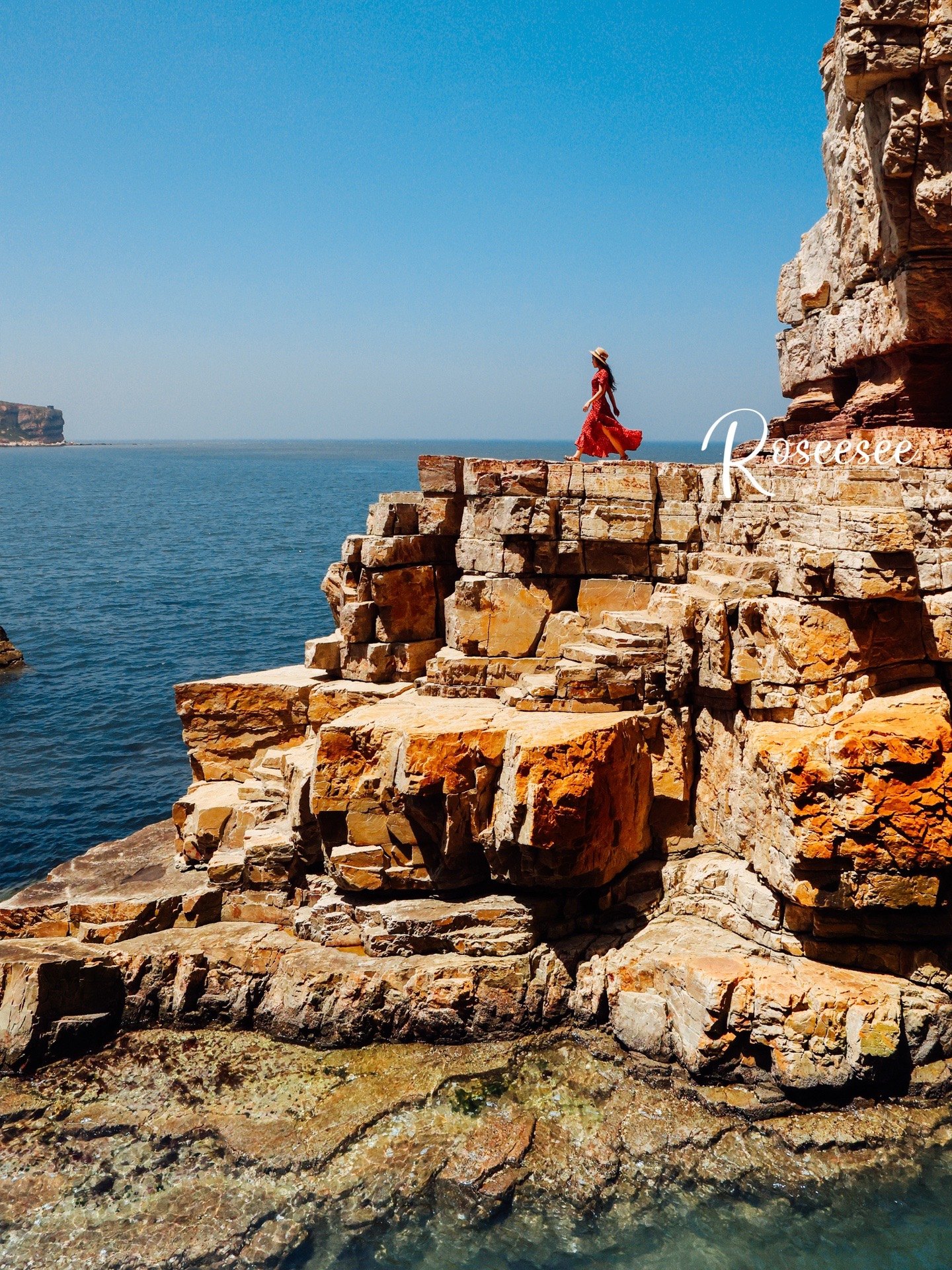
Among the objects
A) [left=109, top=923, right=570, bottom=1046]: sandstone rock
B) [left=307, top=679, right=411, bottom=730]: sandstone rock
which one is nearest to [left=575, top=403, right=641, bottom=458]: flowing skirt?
[left=307, top=679, right=411, bottom=730]: sandstone rock

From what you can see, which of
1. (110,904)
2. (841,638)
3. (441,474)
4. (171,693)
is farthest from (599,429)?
(171,693)

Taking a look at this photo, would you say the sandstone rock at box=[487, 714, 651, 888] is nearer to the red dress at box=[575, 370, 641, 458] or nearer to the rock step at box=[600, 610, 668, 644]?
the rock step at box=[600, 610, 668, 644]

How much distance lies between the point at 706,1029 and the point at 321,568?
166 feet

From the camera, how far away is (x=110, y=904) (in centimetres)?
1795

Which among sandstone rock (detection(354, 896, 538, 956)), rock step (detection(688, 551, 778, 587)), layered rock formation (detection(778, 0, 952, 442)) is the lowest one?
sandstone rock (detection(354, 896, 538, 956))

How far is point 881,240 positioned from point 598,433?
20.5 feet

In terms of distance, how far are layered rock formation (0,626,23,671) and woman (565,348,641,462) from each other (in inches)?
A: 1154

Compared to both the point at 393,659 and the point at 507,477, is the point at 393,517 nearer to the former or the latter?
the point at 507,477

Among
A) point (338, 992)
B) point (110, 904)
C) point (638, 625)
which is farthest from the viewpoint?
point (110, 904)

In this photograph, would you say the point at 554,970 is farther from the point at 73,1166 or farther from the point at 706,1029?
the point at 73,1166

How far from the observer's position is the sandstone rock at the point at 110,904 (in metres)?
17.8

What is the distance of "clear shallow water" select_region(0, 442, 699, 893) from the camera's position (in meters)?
26.8

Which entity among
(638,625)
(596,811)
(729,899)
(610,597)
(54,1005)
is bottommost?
(54,1005)

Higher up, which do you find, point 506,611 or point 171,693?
point 506,611
